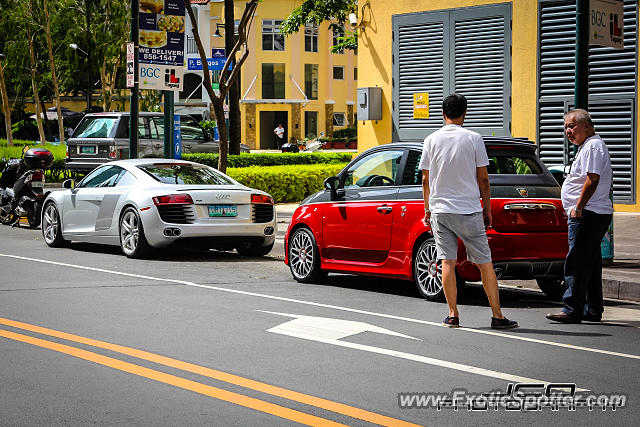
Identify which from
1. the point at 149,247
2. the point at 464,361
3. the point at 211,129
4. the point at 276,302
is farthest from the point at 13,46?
the point at 464,361

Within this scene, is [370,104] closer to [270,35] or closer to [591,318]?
[591,318]

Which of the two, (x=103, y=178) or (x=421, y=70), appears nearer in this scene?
(x=103, y=178)

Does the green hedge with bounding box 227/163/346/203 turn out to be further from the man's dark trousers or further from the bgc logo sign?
the man's dark trousers

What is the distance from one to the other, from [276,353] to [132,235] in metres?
7.05

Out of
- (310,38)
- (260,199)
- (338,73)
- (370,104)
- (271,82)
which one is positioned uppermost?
(310,38)

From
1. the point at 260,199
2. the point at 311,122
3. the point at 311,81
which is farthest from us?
the point at 311,122

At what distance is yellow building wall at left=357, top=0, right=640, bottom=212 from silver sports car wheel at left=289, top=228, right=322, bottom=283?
32.3ft

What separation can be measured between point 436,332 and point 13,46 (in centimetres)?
3867

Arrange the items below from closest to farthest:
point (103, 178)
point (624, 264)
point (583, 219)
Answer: point (583, 219) → point (624, 264) → point (103, 178)

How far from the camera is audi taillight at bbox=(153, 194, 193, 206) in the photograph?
13.9m

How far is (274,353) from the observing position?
24.9 ft

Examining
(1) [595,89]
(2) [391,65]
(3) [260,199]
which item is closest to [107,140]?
(2) [391,65]

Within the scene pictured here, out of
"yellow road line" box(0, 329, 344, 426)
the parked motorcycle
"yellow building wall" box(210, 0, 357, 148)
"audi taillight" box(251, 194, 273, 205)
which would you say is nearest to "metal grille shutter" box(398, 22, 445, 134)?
the parked motorcycle

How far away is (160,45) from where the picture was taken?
20.2 metres
